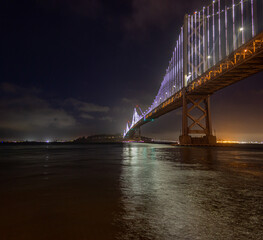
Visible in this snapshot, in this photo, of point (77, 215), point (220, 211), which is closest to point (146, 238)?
point (77, 215)

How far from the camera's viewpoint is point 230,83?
32.0 metres

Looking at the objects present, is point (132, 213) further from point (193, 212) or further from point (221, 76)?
point (221, 76)

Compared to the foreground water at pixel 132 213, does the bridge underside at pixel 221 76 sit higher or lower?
higher

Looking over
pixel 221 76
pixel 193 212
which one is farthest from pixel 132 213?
pixel 221 76

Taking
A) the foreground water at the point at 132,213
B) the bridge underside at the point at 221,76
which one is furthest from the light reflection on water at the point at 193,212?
the bridge underside at the point at 221,76

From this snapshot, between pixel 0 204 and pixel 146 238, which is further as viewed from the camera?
pixel 0 204

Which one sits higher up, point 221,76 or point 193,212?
point 221,76

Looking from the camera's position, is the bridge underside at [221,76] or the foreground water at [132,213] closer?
the foreground water at [132,213]

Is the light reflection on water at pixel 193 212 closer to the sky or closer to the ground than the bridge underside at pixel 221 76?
closer to the ground

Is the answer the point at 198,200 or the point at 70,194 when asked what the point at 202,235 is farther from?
the point at 70,194

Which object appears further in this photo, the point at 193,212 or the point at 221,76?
the point at 221,76

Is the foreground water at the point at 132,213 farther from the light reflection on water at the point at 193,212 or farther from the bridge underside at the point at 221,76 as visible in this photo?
the bridge underside at the point at 221,76

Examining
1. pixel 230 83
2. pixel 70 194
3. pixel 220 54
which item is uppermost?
pixel 220 54

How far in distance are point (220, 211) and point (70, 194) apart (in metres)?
3.08
